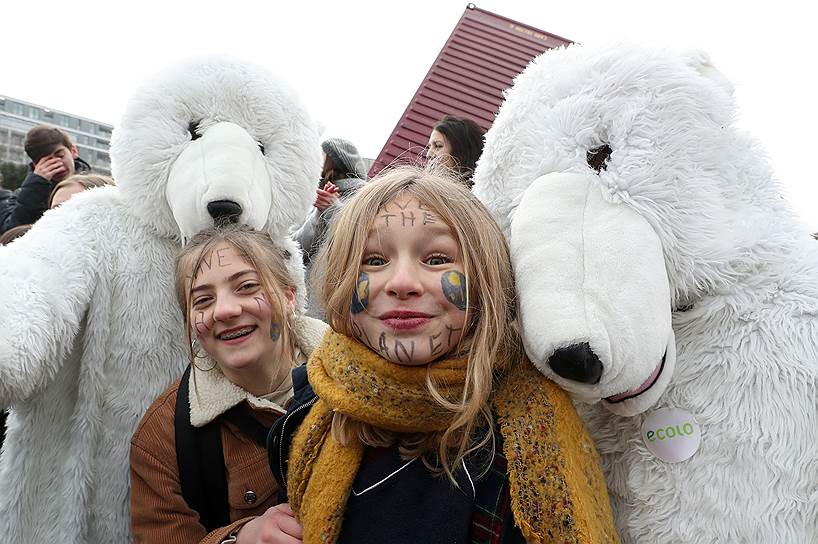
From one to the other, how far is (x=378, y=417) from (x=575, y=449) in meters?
0.36

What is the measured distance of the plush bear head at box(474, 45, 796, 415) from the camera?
3.12 ft

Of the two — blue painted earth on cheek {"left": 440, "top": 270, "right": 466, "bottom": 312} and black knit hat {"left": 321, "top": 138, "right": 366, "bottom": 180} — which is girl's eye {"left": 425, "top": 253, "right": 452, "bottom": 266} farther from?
black knit hat {"left": 321, "top": 138, "right": 366, "bottom": 180}

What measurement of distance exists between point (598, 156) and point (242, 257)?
104 centimetres

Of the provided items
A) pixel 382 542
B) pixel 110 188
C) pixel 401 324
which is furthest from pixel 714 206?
pixel 110 188

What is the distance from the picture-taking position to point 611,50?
3.90 ft

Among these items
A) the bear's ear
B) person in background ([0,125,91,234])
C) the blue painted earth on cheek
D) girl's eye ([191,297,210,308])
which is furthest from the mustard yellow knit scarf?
person in background ([0,125,91,234])

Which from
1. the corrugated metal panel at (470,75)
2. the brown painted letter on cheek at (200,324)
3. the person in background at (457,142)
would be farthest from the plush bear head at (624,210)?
the corrugated metal panel at (470,75)

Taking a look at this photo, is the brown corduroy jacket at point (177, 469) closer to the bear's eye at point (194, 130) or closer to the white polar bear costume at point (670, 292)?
the bear's eye at point (194, 130)

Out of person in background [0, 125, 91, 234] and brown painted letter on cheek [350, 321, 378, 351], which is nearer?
brown painted letter on cheek [350, 321, 378, 351]

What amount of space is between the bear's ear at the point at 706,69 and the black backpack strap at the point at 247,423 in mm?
1384

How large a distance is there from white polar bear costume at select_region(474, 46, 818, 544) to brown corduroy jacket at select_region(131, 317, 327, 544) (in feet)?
3.01

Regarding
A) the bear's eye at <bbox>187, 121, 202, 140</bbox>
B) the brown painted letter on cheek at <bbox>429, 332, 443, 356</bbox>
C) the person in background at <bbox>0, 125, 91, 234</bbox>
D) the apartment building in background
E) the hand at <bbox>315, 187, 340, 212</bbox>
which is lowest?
the apartment building in background

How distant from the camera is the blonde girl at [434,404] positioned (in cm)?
105

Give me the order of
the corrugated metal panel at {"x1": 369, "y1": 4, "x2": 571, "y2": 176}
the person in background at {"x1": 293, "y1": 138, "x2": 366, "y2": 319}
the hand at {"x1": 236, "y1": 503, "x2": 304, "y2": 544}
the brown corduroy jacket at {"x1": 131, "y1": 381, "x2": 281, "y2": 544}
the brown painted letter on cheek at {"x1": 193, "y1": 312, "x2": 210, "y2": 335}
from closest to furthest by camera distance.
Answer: the hand at {"x1": 236, "y1": 503, "x2": 304, "y2": 544}, the brown corduroy jacket at {"x1": 131, "y1": 381, "x2": 281, "y2": 544}, the brown painted letter on cheek at {"x1": 193, "y1": 312, "x2": 210, "y2": 335}, the person in background at {"x1": 293, "y1": 138, "x2": 366, "y2": 319}, the corrugated metal panel at {"x1": 369, "y1": 4, "x2": 571, "y2": 176}
